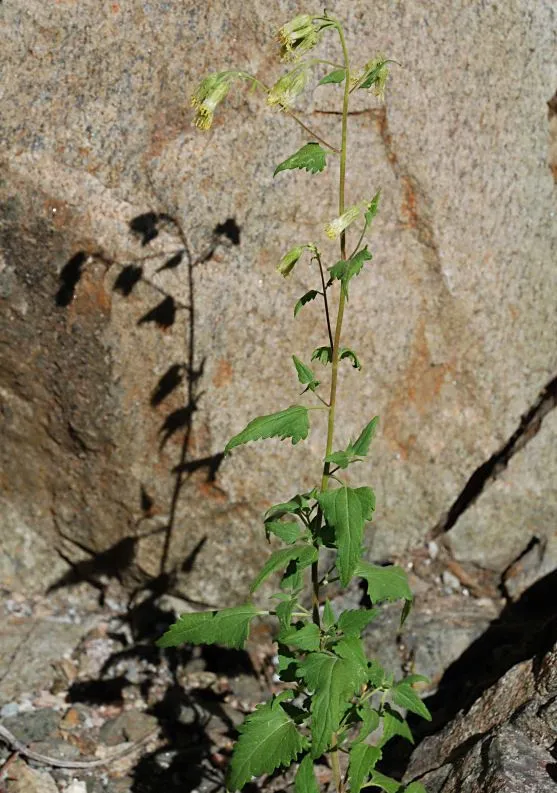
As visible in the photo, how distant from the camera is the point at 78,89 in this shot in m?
3.49

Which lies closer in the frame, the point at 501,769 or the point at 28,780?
the point at 501,769

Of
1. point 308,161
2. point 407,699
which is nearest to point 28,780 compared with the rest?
point 407,699

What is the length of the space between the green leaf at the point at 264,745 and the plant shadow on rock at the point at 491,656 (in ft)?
2.38

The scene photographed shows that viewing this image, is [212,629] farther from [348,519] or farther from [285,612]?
[348,519]

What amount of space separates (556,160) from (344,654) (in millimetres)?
2255

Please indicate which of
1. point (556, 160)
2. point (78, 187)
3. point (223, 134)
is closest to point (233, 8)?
point (223, 134)

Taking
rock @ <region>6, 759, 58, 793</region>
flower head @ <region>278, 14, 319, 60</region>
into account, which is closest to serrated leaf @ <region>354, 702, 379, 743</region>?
rock @ <region>6, 759, 58, 793</region>

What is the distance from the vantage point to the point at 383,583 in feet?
9.35

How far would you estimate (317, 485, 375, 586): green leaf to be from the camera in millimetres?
2449

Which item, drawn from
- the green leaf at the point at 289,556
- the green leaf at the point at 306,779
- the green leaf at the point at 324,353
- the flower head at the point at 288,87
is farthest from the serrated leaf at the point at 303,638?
the flower head at the point at 288,87

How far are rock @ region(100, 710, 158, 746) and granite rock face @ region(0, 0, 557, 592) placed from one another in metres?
0.57

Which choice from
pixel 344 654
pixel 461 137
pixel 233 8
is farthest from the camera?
pixel 461 137

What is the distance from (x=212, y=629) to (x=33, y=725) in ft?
4.11

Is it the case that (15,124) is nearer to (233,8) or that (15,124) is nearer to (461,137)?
(233,8)
